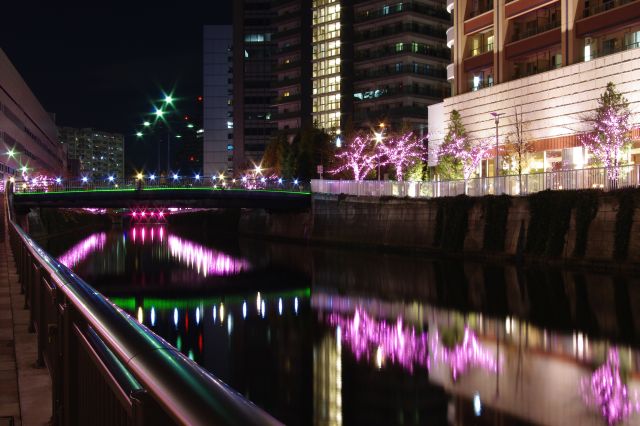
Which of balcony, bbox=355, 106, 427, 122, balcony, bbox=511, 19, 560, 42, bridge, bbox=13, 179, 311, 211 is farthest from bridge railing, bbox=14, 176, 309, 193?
balcony, bbox=355, 106, 427, 122

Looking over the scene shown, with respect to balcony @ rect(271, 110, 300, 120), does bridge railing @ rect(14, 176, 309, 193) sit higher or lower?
lower

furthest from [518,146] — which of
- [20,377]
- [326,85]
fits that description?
[326,85]

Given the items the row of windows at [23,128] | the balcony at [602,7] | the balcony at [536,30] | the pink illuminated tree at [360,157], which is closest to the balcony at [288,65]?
the row of windows at [23,128]

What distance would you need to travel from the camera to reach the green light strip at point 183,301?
28.1 metres

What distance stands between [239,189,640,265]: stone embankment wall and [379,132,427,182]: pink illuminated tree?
424 inches

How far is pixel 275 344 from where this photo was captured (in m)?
19.3

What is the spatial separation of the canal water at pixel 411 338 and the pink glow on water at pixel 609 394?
0.05m

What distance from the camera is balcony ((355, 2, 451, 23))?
9694 cm

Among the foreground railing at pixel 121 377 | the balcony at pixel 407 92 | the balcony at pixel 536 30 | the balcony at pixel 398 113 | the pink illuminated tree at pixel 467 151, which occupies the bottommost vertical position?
the foreground railing at pixel 121 377

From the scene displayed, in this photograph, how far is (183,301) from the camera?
96.7 ft

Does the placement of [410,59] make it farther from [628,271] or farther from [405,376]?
[405,376]

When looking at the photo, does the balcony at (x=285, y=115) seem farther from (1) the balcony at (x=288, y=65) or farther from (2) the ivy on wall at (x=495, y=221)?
(2) the ivy on wall at (x=495, y=221)

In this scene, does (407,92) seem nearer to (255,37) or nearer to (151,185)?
(151,185)

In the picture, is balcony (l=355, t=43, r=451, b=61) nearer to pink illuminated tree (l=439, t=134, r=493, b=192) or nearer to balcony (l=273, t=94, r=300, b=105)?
balcony (l=273, t=94, r=300, b=105)
